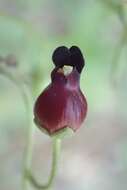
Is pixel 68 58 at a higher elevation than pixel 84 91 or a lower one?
higher

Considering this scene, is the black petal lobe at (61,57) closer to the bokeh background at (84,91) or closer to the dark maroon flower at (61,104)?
the dark maroon flower at (61,104)

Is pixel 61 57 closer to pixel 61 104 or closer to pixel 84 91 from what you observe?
pixel 61 104

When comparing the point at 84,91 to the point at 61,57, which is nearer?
the point at 61,57

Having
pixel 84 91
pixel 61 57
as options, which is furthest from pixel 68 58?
pixel 84 91

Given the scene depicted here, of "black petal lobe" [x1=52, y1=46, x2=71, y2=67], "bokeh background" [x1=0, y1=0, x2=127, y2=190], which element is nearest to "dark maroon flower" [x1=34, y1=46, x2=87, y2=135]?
"black petal lobe" [x1=52, y1=46, x2=71, y2=67]

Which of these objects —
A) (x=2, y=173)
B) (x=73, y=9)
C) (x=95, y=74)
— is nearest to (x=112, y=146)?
(x=95, y=74)

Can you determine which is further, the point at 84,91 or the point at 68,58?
the point at 84,91

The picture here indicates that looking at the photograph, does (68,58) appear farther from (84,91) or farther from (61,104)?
(84,91)
